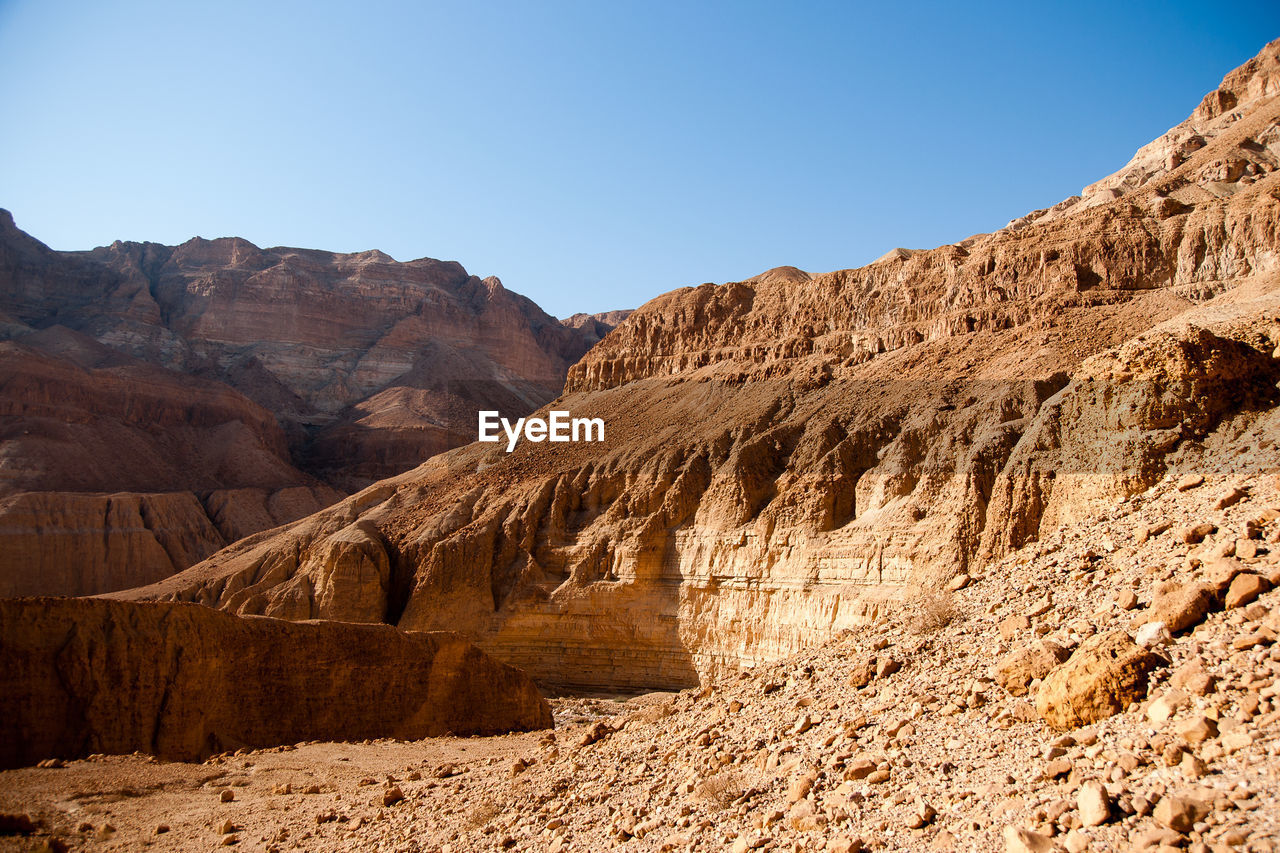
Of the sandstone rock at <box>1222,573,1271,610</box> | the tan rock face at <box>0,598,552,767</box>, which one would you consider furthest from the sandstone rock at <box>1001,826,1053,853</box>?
the tan rock face at <box>0,598,552,767</box>

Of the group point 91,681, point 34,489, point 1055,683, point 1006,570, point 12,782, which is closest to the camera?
point 1055,683

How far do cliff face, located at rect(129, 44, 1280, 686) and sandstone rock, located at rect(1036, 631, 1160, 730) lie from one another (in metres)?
10.7

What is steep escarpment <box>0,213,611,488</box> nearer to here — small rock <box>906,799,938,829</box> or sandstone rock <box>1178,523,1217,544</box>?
sandstone rock <box>1178,523,1217,544</box>

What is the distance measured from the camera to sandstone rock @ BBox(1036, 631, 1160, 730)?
20.0ft

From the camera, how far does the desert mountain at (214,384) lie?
189ft

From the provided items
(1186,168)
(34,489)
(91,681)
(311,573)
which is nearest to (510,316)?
(34,489)

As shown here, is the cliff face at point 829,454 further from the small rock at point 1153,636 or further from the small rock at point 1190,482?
the small rock at point 1153,636

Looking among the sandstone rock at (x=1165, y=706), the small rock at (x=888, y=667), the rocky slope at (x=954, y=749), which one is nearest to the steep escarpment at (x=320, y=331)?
the rocky slope at (x=954, y=749)

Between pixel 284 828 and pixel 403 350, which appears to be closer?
pixel 284 828

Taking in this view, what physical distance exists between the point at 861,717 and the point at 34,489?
6424 centimetres

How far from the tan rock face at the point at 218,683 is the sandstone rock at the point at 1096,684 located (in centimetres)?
1598

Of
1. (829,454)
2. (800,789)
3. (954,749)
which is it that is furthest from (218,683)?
(829,454)

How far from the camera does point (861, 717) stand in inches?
312

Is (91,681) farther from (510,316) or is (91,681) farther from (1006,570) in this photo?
(510,316)
